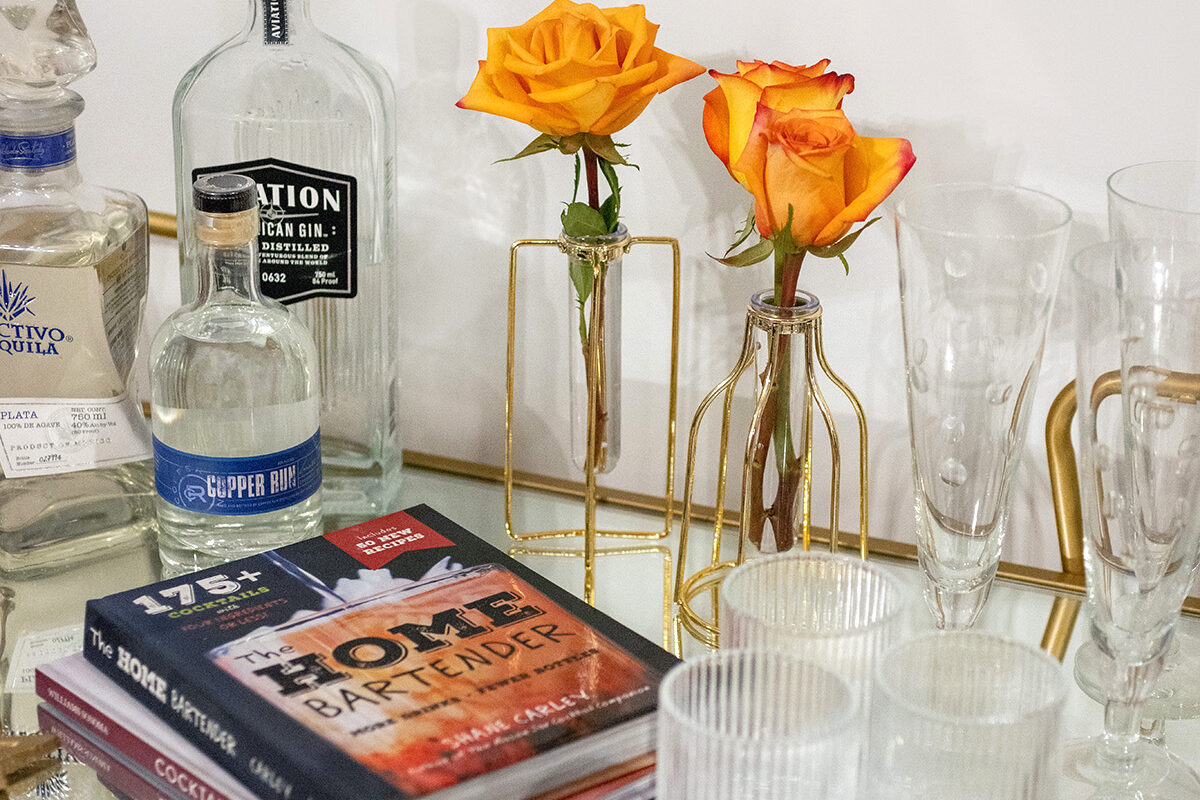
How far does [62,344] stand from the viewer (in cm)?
79

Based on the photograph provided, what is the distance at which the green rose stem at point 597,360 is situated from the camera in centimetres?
75

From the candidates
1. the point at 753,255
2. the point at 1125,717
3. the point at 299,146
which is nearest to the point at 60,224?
the point at 299,146

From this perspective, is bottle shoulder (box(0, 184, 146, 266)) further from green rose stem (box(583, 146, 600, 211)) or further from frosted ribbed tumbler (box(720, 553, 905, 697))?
frosted ribbed tumbler (box(720, 553, 905, 697))

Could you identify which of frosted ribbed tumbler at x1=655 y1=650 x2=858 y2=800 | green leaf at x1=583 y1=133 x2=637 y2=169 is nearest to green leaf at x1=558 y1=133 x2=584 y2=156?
green leaf at x1=583 y1=133 x2=637 y2=169

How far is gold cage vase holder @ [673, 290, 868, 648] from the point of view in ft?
2.31

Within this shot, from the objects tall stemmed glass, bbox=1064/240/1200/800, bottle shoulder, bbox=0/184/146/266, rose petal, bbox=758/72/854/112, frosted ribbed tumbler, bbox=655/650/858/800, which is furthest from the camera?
bottle shoulder, bbox=0/184/146/266

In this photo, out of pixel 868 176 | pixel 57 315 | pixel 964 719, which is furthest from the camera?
pixel 57 315

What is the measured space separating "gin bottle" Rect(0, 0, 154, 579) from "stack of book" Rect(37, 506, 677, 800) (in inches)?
7.0

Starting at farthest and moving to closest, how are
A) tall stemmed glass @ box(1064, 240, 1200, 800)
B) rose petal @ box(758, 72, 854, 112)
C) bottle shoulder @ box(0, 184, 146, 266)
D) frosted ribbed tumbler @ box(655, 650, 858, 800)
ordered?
bottle shoulder @ box(0, 184, 146, 266), rose petal @ box(758, 72, 854, 112), tall stemmed glass @ box(1064, 240, 1200, 800), frosted ribbed tumbler @ box(655, 650, 858, 800)

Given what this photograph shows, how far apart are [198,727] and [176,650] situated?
4cm

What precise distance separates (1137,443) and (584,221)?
315 mm

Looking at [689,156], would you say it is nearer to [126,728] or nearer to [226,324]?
[226,324]

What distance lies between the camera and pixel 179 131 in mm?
815

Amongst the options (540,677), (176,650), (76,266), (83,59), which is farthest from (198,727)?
(83,59)
